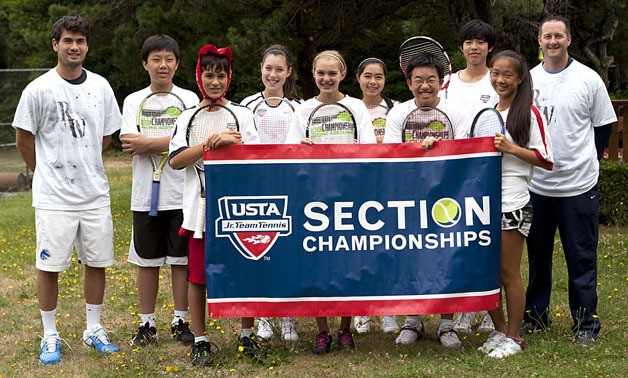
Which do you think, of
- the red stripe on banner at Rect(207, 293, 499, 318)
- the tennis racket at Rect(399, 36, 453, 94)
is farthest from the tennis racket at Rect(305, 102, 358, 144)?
the red stripe on banner at Rect(207, 293, 499, 318)

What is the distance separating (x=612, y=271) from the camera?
28.9ft

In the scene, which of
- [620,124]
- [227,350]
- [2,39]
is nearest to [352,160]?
[227,350]

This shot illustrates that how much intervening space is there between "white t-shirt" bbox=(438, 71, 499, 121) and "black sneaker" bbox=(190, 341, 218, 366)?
2.55m

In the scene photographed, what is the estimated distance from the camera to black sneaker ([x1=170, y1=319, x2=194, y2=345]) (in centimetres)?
657

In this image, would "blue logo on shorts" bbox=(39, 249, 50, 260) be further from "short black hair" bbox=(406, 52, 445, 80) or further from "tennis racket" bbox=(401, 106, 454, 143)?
"short black hair" bbox=(406, 52, 445, 80)

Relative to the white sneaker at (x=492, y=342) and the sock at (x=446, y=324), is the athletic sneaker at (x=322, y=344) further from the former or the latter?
the white sneaker at (x=492, y=342)

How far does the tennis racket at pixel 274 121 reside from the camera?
6.59 m

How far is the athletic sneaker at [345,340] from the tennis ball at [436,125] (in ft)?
5.44

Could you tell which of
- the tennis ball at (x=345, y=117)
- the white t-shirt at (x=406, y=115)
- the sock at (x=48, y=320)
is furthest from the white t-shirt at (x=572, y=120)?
the sock at (x=48, y=320)

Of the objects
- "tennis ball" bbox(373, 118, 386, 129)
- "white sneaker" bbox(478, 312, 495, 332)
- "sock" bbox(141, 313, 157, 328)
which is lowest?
"white sneaker" bbox(478, 312, 495, 332)

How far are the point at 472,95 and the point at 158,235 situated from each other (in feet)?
8.78

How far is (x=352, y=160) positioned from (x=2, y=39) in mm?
35309

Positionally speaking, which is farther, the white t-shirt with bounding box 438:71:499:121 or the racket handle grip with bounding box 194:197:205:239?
the white t-shirt with bounding box 438:71:499:121

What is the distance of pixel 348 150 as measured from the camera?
19.1ft
